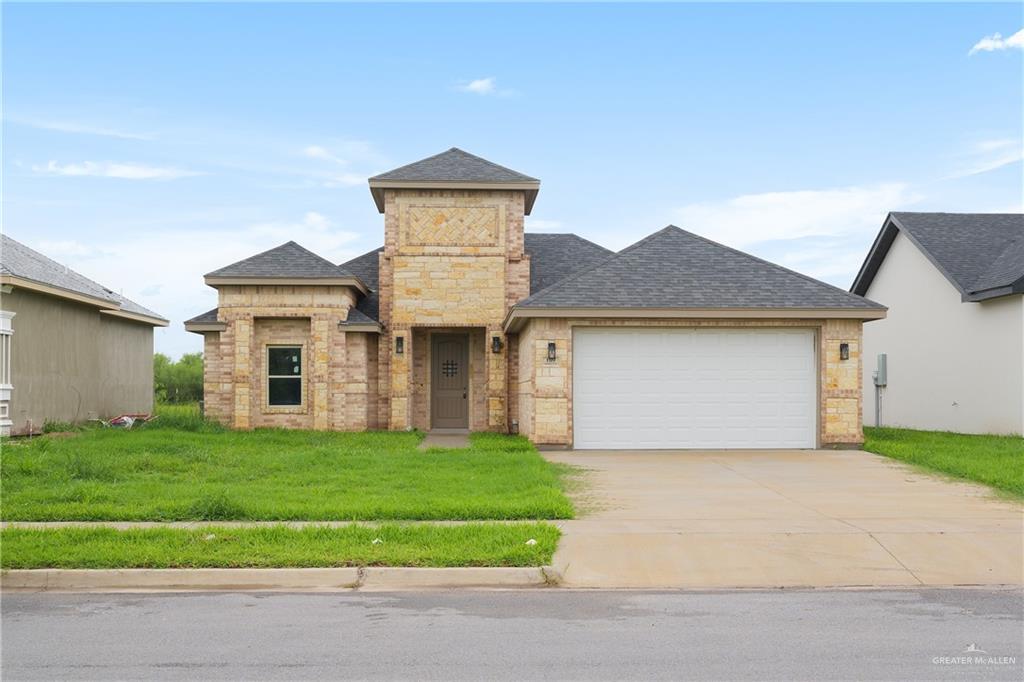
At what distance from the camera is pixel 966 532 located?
31.0ft

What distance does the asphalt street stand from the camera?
5555mm

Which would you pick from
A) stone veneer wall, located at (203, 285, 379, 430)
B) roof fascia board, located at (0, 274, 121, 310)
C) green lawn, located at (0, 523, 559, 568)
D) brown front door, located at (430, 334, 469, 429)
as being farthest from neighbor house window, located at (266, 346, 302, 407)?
green lawn, located at (0, 523, 559, 568)

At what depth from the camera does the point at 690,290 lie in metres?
17.9

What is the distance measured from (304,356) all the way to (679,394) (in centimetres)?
956

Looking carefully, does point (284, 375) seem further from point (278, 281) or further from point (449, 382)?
point (449, 382)

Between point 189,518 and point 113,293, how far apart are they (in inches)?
824

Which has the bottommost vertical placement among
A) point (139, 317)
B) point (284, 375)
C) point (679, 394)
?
point (679, 394)

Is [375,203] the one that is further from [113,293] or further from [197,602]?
[197,602]

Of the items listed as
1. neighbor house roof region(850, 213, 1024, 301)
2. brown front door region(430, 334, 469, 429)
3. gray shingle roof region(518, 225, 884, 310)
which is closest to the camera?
gray shingle roof region(518, 225, 884, 310)

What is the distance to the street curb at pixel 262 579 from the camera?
7.65 meters

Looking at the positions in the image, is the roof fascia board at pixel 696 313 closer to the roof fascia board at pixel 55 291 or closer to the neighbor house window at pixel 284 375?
the neighbor house window at pixel 284 375

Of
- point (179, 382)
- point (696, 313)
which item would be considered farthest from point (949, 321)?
point (179, 382)

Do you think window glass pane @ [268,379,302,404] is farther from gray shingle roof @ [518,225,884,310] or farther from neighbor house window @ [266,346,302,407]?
gray shingle roof @ [518,225,884,310]

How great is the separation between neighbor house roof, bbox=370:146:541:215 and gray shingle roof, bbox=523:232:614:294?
2.25 meters
